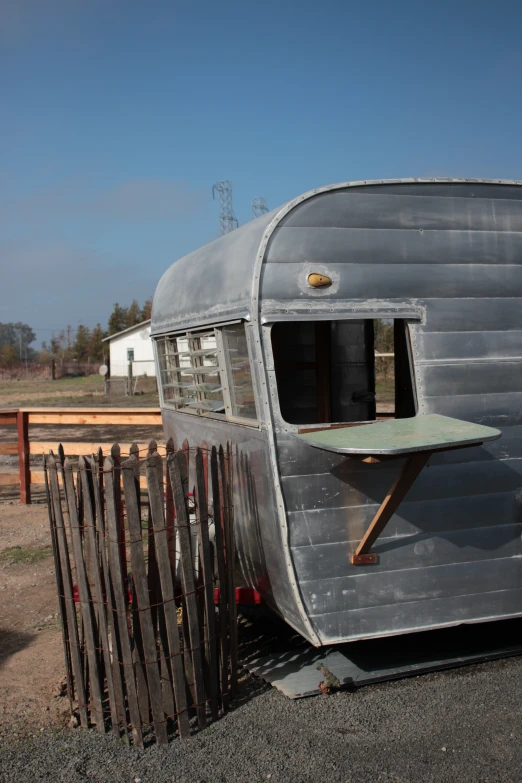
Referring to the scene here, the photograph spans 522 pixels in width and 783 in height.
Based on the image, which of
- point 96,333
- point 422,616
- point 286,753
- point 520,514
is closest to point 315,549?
point 422,616

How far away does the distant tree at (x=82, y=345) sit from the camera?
61.4 metres

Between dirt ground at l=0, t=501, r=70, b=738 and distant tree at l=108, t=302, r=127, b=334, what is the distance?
5470 centimetres

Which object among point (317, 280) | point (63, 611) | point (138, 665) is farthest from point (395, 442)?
point (63, 611)

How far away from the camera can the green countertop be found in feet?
12.4

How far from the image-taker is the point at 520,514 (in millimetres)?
4848

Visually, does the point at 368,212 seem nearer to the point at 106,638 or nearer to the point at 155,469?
the point at 155,469

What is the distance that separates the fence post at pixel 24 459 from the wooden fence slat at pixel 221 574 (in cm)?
675

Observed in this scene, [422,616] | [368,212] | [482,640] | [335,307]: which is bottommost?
[482,640]

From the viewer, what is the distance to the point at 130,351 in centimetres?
4675

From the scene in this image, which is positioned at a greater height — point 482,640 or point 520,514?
point 520,514

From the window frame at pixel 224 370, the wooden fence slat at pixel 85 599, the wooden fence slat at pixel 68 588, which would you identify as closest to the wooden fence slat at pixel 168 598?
the wooden fence slat at pixel 85 599

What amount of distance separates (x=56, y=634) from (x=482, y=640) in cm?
314

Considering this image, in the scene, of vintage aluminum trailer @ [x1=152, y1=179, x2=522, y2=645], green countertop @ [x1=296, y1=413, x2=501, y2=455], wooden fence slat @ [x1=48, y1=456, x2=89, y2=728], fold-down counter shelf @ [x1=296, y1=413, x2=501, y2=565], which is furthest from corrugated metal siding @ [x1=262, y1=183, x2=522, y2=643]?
wooden fence slat @ [x1=48, y1=456, x2=89, y2=728]

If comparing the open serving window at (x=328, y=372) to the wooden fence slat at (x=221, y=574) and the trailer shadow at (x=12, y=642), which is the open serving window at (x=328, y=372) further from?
the trailer shadow at (x=12, y=642)
